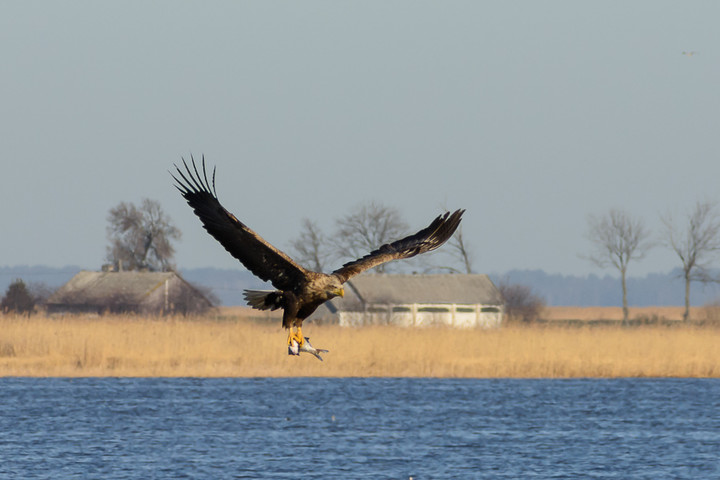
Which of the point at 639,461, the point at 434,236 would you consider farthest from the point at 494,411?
the point at 434,236

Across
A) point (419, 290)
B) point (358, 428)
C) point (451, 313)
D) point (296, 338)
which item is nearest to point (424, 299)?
point (419, 290)

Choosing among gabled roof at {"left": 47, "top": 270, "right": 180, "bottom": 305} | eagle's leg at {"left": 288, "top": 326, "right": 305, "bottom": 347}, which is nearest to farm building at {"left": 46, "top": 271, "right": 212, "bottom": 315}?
gabled roof at {"left": 47, "top": 270, "right": 180, "bottom": 305}

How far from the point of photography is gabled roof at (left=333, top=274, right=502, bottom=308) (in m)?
79.1

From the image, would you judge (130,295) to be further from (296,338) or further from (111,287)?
(296,338)

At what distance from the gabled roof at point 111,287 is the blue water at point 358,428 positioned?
35131 mm

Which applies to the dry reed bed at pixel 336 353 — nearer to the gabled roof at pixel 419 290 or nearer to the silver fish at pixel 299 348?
the silver fish at pixel 299 348

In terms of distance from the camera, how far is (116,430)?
1214 inches

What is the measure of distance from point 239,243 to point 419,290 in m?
68.9

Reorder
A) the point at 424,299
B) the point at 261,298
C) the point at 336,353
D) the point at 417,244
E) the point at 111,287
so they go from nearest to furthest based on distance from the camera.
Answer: the point at 261,298, the point at 417,244, the point at 336,353, the point at 111,287, the point at 424,299

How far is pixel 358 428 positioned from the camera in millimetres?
31953

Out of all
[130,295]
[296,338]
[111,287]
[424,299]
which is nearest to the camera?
[296,338]

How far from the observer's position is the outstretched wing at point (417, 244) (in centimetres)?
1325

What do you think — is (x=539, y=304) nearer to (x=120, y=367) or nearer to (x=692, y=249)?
(x=692, y=249)

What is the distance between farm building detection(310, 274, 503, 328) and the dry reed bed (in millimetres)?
35966
